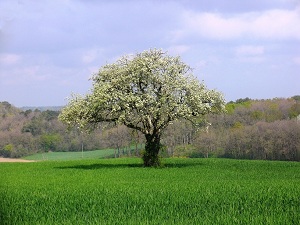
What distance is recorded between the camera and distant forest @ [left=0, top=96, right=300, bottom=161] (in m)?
96.5

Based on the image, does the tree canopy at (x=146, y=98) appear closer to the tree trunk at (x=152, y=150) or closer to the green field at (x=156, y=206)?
the tree trunk at (x=152, y=150)

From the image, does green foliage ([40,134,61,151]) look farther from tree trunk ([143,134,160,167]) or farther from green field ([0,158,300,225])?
green field ([0,158,300,225])

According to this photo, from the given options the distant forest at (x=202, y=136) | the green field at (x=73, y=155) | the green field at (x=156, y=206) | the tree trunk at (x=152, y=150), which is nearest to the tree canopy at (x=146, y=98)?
the tree trunk at (x=152, y=150)

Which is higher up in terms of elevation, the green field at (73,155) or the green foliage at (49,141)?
the green foliage at (49,141)

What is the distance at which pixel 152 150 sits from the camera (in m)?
38.2

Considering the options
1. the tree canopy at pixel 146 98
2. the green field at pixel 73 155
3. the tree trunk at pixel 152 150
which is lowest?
the green field at pixel 73 155

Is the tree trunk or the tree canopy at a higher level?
the tree canopy

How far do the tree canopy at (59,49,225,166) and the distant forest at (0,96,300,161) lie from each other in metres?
34.0

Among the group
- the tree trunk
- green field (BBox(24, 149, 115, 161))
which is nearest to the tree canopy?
the tree trunk

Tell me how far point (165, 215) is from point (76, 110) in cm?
2485

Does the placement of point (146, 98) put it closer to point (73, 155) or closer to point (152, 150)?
point (152, 150)

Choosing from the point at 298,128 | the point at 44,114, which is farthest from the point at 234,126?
the point at 44,114

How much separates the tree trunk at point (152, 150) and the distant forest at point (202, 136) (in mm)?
33555

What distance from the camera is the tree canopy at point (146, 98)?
36531mm
